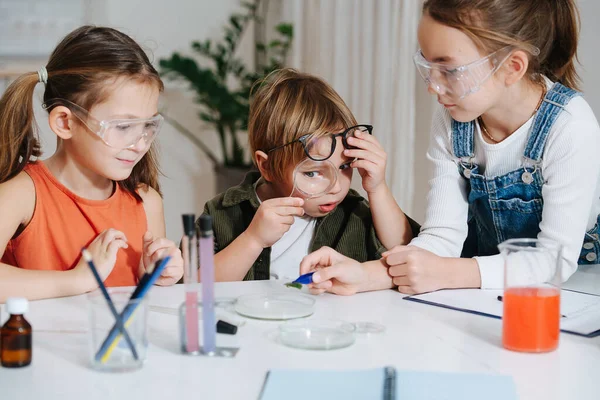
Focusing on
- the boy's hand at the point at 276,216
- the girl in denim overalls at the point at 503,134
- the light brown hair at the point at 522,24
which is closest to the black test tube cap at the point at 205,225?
the girl in denim overalls at the point at 503,134

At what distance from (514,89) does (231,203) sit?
72cm

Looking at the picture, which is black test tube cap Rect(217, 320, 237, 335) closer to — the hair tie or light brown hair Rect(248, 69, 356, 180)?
light brown hair Rect(248, 69, 356, 180)

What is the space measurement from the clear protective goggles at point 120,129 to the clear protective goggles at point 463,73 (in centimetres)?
57

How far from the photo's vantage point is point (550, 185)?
155cm

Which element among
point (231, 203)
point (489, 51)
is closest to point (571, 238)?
point (489, 51)

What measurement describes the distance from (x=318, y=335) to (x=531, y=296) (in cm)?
31

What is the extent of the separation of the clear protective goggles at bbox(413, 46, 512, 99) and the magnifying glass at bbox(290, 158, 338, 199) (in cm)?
31

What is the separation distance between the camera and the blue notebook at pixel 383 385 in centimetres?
90

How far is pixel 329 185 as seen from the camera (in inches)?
66.6

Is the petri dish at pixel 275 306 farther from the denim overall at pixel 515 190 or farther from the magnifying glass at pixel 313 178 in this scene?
the denim overall at pixel 515 190

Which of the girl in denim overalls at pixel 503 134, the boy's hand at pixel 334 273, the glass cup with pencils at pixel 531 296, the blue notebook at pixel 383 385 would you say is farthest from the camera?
the girl in denim overalls at pixel 503 134

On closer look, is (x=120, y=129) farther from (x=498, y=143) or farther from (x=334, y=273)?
(x=498, y=143)

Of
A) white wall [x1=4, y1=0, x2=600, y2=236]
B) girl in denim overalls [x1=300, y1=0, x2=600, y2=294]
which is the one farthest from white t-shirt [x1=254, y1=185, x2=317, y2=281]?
white wall [x1=4, y1=0, x2=600, y2=236]

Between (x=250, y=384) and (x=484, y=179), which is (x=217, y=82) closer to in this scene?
(x=484, y=179)
